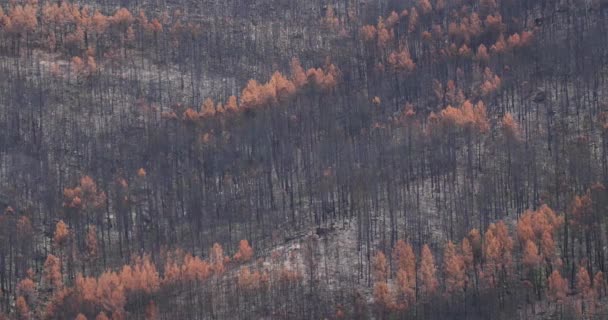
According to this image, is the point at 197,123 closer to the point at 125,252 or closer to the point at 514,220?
the point at 125,252

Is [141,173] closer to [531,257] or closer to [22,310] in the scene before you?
[22,310]

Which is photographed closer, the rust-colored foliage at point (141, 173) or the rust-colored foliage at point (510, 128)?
the rust-colored foliage at point (510, 128)

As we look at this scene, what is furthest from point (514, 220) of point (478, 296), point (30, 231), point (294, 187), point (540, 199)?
point (30, 231)

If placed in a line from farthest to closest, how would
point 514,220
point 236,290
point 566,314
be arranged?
point 514,220
point 236,290
point 566,314

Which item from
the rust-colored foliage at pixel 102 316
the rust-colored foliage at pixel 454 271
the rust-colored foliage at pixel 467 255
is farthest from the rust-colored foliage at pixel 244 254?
the rust-colored foliage at pixel 467 255

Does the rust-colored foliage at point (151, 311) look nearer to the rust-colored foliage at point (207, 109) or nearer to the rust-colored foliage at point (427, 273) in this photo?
the rust-colored foliage at point (427, 273)

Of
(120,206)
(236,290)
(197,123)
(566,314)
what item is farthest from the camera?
(197,123)

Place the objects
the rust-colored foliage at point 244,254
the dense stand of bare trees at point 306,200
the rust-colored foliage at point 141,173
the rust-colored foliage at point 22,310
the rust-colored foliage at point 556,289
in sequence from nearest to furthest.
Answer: the rust-colored foliage at point 556,289 → the rust-colored foliage at point 22,310 → the dense stand of bare trees at point 306,200 → the rust-colored foliage at point 244,254 → the rust-colored foliage at point 141,173

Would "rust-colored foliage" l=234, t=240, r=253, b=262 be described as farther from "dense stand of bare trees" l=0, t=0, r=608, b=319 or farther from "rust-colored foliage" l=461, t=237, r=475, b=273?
"rust-colored foliage" l=461, t=237, r=475, b=273
